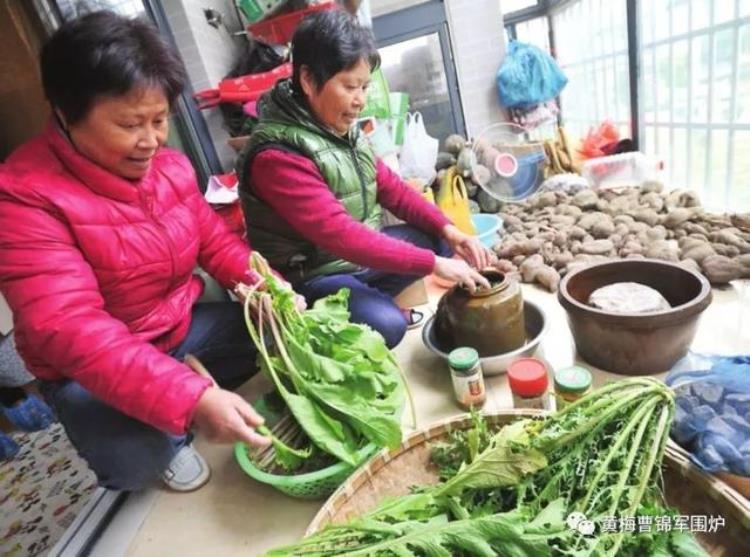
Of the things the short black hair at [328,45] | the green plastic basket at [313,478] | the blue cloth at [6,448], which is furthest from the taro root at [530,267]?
the blue cloth at [6,448]

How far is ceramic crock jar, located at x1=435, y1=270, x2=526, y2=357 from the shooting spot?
4.24ft

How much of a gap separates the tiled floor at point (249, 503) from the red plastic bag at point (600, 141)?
1735 millimetres

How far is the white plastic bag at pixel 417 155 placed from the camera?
279 centimetres

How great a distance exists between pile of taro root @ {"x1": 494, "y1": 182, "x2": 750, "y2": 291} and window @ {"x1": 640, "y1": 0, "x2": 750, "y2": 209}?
22 cm

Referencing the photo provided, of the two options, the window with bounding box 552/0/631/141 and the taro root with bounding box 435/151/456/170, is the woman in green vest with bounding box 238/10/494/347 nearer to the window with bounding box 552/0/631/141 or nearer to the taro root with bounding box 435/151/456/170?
the taro root with bounding box 435/151/456/170

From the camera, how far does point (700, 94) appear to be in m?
2.19

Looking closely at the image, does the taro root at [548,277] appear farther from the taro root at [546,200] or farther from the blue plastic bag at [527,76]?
the blue plastic bag at [527,76]

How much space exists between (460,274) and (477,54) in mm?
2675

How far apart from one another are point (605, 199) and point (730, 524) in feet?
6.88

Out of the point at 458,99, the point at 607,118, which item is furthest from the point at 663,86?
the point at 458,99

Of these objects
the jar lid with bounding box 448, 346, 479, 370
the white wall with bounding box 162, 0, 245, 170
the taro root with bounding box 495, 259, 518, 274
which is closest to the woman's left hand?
the jar lid with bounding box 448, 346, 479, 370

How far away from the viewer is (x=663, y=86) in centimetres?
253

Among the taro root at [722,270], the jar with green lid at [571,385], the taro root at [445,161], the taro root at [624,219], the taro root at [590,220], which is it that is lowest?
the taro root at [722,270]

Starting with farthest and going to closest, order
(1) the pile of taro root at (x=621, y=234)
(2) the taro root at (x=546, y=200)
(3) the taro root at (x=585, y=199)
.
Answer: (2) the taro root at (x=546, y=200) → (3) the taro root at (x=585, y=199) → (1) the pile of taro root at (x=621, y=234)
